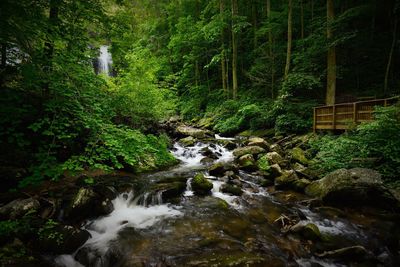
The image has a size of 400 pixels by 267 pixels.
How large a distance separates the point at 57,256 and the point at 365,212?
716 cm

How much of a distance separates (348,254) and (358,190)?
2.44 m

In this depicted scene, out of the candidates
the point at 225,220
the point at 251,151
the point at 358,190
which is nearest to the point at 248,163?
the point at 251,151

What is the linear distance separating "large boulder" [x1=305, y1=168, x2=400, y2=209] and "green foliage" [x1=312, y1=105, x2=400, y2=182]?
791 millimetres

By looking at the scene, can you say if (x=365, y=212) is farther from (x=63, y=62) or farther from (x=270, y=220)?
(x=63, y=62)

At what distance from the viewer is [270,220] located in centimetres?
580

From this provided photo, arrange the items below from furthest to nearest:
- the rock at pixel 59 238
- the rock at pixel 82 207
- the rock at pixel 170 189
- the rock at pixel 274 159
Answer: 1. the rock at pixel 274 159
2. the rock at pixel 170 189
3. the rock at pixel 82 207
4. the rock at pixel 59 238

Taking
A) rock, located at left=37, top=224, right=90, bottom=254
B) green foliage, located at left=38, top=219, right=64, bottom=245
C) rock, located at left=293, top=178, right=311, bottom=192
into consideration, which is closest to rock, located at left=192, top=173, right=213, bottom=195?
rock, located at left=293, top=178, right=311, bottom=192

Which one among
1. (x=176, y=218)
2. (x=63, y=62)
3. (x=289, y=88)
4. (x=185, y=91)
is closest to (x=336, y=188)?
(x=176, y=218)

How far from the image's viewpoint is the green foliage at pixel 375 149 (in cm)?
655

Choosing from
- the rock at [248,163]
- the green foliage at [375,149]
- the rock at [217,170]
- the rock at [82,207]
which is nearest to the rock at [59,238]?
the rock at [82,207]

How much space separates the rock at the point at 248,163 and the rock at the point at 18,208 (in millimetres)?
7206

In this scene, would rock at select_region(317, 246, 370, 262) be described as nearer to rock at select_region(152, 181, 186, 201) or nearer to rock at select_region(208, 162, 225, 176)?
rock at select_region(152, 181, 186, 201)

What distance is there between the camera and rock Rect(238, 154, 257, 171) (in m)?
9.64

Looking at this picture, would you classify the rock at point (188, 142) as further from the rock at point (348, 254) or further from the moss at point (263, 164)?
the rock at point (348, 254)
